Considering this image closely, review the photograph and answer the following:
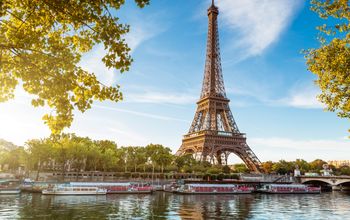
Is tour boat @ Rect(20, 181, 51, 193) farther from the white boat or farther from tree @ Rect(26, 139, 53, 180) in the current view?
tree @ Rect(26, 139, 53, 180)

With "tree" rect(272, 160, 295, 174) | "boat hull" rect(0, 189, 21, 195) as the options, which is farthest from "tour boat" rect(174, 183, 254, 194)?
"tree" rect(272, 160, 295, 174)

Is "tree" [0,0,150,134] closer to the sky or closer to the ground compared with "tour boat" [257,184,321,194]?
closer to the sky

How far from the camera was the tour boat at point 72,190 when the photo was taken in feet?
169

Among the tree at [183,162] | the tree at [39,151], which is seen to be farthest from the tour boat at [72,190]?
the tree at [183,162]

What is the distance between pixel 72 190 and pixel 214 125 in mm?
55193

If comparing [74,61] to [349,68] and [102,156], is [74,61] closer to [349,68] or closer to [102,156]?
[349,68]

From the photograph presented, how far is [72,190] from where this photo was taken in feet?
173

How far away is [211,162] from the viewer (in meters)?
91.5

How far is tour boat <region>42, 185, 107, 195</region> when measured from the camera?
51.6 meters

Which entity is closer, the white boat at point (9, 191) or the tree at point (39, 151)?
the white boat at point (9, 191)

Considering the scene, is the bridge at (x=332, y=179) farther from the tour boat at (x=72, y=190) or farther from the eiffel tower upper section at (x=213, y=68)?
the tour boat at (x=72, y=190)

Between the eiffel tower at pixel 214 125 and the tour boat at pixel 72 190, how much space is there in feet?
133

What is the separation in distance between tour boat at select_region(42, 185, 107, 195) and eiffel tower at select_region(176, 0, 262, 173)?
40.6 m

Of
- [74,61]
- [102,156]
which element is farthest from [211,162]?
[74,61]
